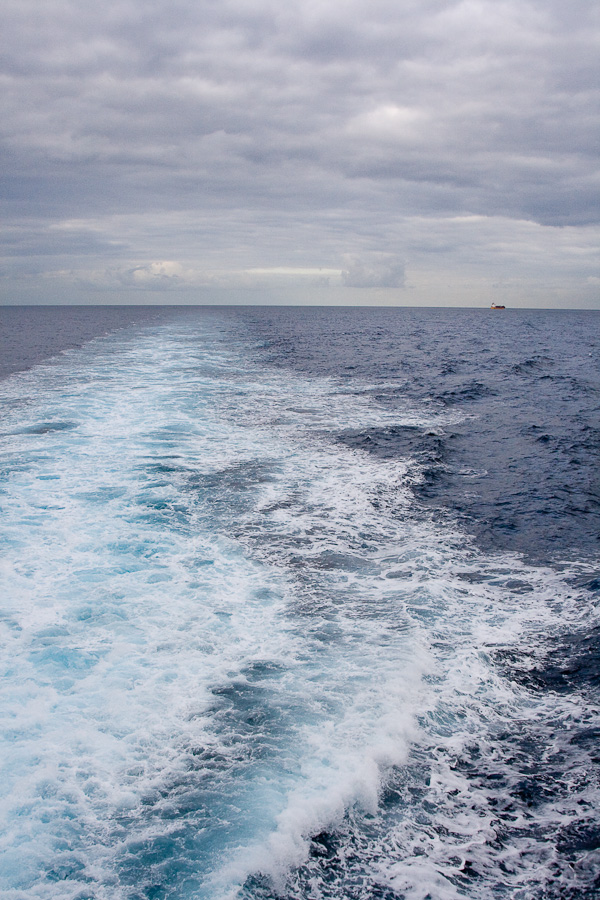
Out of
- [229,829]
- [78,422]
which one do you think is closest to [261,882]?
[229,829]

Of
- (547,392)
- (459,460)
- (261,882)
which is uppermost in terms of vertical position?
(547,392)

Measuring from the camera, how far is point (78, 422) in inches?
746

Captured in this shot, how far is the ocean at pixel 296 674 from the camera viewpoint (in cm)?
446

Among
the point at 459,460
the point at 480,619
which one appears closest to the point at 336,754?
the point at 480,619

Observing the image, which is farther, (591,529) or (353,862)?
(591,529)

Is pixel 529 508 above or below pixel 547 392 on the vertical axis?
below

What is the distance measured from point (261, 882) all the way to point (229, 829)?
52 cm

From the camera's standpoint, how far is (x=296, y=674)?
659 cm

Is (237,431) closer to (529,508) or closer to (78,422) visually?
(78,422)

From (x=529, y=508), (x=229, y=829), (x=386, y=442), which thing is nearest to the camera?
(x=229, y=829)

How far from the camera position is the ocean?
4.46m

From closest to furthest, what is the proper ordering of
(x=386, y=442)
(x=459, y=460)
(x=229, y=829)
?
(x=229, y=829)
(x=459, y=460)
(x=386, y=442)

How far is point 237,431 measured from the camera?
60.1ft

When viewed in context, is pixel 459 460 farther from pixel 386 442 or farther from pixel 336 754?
pixel 336 754
